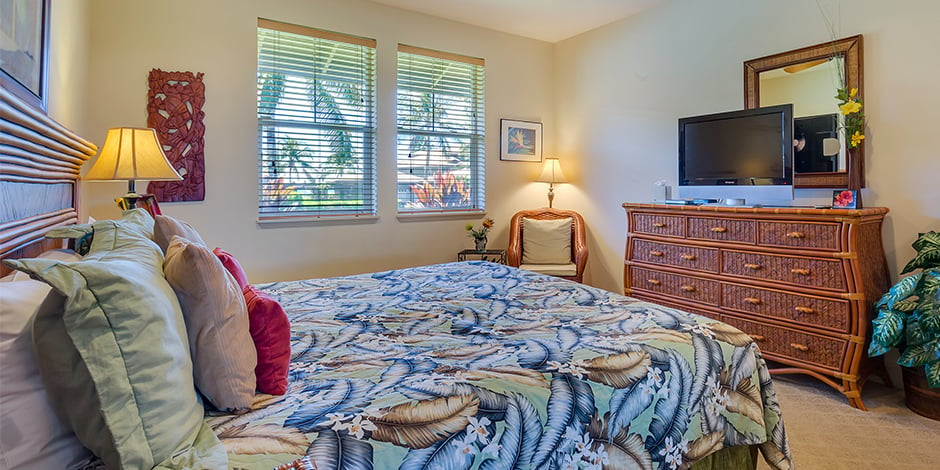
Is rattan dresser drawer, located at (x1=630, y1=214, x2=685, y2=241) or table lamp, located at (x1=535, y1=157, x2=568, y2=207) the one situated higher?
table lamp, located at (x1=535, y1=157, x2=568, y2=207)

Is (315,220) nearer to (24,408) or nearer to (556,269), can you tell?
(556,269)

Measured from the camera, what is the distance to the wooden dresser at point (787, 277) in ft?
8.14

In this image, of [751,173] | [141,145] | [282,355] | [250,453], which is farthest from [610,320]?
[141,145]

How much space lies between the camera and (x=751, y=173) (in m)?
3.11

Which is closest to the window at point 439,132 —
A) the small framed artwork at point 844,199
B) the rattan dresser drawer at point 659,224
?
the rattan dresser drawer at point 659,224

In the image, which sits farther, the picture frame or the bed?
the picture frame

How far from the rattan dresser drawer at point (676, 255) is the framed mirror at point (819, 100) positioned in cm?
74

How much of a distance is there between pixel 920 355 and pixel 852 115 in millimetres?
1385

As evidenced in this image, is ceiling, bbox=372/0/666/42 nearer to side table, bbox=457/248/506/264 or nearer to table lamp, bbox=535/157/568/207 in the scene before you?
table lamp, bbox=535/157/568/207

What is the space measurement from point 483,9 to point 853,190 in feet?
9.52

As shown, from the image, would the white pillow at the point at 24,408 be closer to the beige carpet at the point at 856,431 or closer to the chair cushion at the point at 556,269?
the beige carpet at the point at 856,431

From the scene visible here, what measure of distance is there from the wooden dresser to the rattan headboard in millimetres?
3225

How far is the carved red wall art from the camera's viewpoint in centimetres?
302

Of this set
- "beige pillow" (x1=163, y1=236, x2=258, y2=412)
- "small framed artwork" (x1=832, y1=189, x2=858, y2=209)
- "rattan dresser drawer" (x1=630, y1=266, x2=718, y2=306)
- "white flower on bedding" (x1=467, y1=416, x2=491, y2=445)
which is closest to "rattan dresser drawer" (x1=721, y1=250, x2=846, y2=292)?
"rattan dresser drawer" (x1=630, y1=266, x2=718, y2=306)
